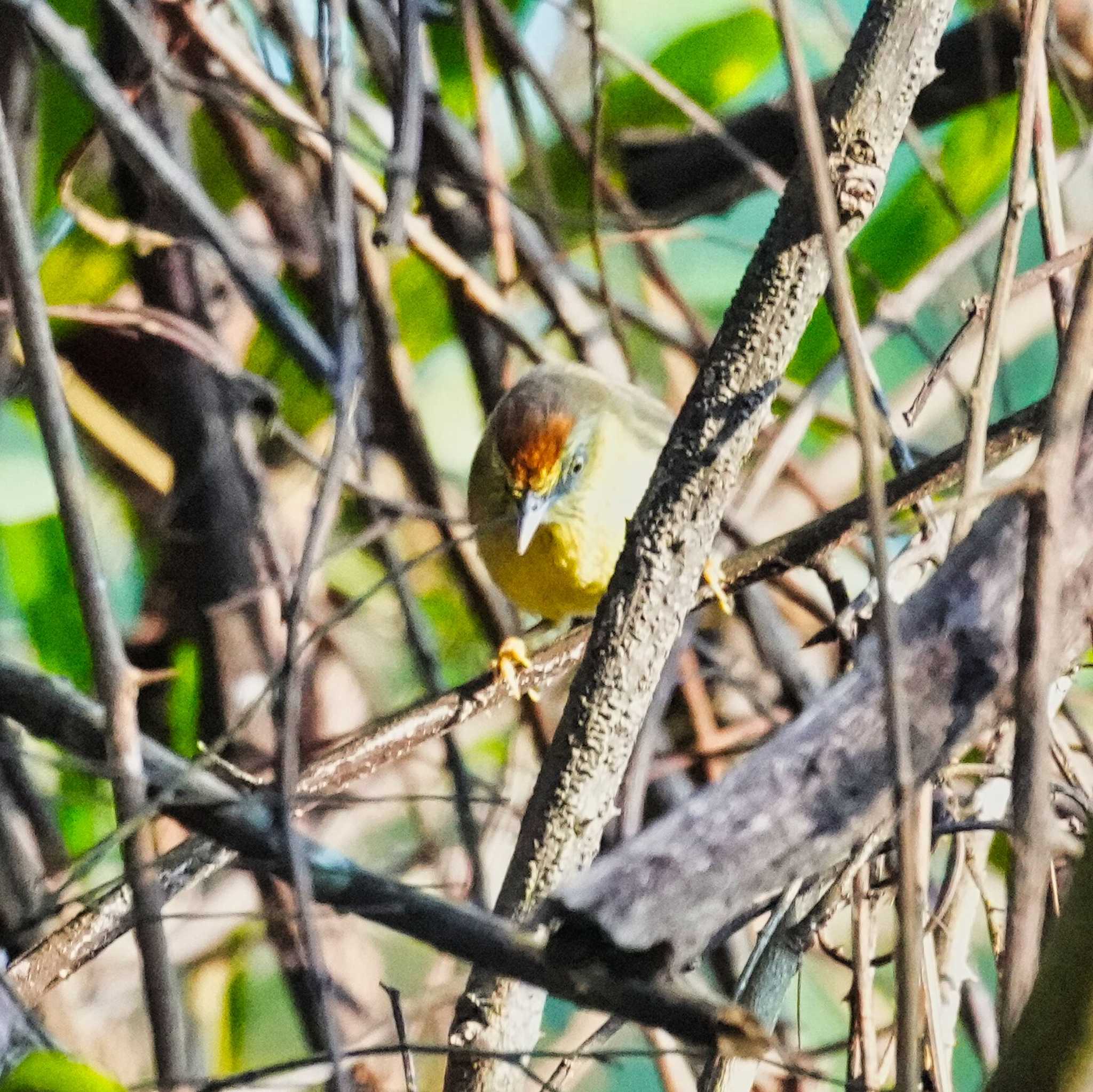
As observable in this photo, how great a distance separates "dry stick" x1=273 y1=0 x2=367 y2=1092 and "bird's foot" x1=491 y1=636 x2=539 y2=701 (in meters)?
0.62

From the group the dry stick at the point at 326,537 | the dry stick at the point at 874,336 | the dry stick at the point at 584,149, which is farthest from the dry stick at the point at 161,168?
the dry stick at the point at 874,336

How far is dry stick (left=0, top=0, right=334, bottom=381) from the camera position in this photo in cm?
211

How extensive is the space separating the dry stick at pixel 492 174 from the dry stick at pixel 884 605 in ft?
6.97

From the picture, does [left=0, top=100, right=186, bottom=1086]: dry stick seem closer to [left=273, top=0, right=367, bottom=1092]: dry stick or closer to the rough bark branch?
[left=273, top=0, right=367, bottom=1092]: dry stick

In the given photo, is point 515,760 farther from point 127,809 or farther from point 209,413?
point 127,809

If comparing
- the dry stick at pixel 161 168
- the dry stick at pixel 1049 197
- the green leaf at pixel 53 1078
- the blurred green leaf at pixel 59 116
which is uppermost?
the blurred green leaf at pixel 59 116

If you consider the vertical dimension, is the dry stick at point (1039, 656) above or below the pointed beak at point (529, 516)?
below

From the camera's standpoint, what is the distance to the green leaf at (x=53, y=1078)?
3.49ft

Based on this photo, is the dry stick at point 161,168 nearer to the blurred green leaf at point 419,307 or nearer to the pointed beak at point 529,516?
the pointed beak at point 529,516

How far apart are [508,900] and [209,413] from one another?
1860 mm

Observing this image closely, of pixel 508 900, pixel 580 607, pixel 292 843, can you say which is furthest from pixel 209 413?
pixel 292 843

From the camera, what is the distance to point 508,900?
1.59 m

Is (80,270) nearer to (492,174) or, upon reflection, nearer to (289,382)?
(289,382)

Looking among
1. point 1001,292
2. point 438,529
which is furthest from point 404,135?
point 438,529
